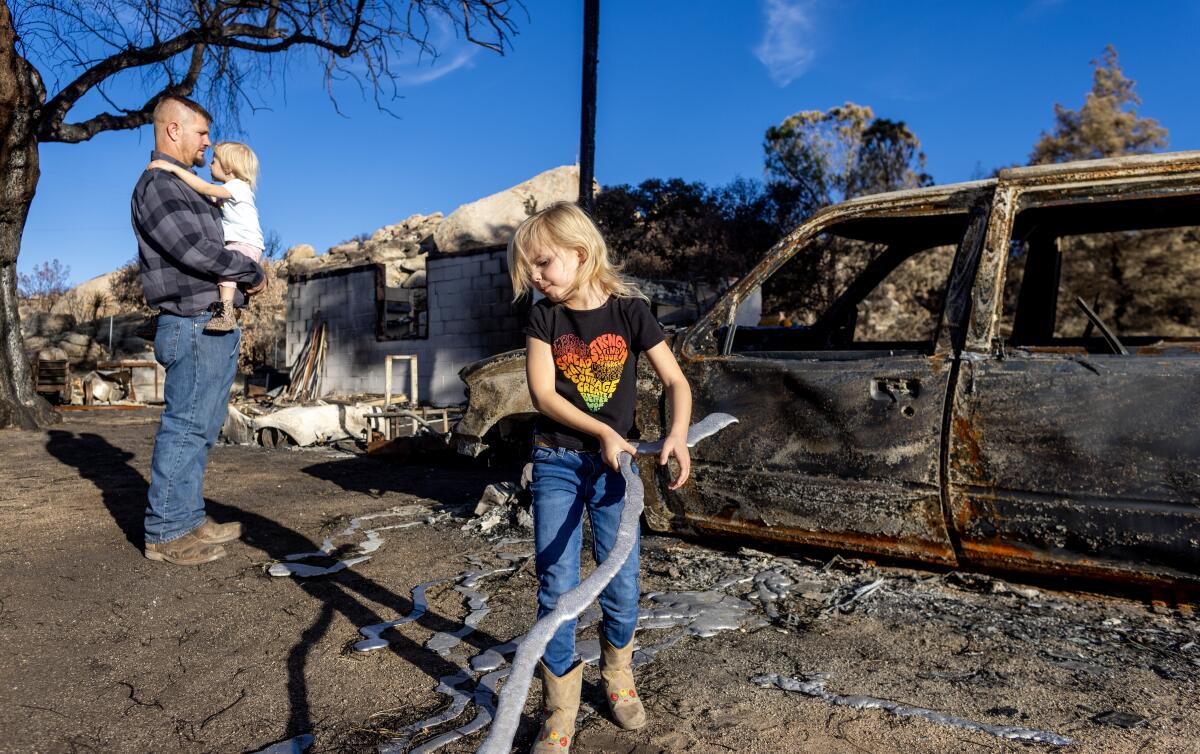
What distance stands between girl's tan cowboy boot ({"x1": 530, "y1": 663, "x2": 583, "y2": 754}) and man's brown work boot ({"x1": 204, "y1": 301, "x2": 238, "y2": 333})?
2.48 metres

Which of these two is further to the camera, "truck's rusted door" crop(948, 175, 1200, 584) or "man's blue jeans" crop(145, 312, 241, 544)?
"man's blue jeans" crop(145, 312, 241, 544)

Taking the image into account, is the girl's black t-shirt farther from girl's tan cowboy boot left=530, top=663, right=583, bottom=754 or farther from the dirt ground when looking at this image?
the dirt ground

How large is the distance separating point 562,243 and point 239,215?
288 centimetres

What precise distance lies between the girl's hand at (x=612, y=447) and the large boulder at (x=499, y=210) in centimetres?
2163

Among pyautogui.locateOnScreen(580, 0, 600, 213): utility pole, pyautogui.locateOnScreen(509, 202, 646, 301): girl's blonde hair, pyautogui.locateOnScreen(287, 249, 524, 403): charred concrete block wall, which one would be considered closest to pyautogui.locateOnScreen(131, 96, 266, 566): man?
pyautogui.locateOnScreen(509, 202, 646, 301): girl's blonde hair

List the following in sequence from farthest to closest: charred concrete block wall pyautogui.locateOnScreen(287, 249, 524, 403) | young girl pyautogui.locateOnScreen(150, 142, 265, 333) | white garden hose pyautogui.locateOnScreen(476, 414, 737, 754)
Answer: charred concrete block wall pyautogui.locateOnScreen(287, 249, 524, 403) → young girl pyautogui.locateOnScreen(150, 142, 265, 333) → white garden hose pyautogui.locateOnScreen(476, 414, 737, 754)

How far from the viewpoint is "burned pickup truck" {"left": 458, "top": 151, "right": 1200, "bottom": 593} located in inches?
107

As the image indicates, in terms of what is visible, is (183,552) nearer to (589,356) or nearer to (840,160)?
(589,356)

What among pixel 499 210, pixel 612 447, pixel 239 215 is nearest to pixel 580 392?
pixel 612 447

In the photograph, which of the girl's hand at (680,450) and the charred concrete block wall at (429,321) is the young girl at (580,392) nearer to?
the girl's hand at (680,450)

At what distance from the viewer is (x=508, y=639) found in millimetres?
2875

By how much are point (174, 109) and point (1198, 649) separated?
4.68 m

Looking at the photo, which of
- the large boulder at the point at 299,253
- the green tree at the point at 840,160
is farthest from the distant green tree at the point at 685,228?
the large boulder at the point at 299,253

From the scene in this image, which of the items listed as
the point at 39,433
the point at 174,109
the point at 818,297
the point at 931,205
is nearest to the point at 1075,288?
the point at 818,297
